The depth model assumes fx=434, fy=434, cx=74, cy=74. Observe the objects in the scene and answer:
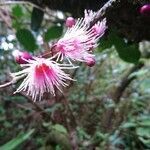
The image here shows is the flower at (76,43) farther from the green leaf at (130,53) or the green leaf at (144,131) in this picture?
the green leaf at (144,131)

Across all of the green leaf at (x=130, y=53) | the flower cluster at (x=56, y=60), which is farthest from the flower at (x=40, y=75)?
the green leaf at (x=130, y=53)

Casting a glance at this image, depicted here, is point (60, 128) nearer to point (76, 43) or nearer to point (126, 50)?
point (126, 50)

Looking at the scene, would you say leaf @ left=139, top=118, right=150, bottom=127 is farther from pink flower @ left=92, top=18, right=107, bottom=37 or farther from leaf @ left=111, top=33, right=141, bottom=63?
pink flower @ left=92, top=18, right=107, bottom=37

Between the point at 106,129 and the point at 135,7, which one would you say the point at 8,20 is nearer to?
the point at 106,129

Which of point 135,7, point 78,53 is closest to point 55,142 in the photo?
point 135,7

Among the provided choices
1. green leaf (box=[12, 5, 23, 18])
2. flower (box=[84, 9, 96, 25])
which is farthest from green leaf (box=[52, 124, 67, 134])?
flower (box=[84, 9, 96, 25])

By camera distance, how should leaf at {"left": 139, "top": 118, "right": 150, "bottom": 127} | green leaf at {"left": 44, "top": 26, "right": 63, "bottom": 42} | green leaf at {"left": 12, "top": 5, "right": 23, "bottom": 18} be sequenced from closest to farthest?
green leaf at {"left": 44, "top": 26, "right": 63, "bottom": 42}
leaf at {"left": 139, "top": 118, "right": 150, "bottom": 127}
green leaf at {"left": 12, "top": 5, "right": 23, "bottom": 18}

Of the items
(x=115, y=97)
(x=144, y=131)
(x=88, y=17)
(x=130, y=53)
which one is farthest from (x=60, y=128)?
(x=88, y=17)
